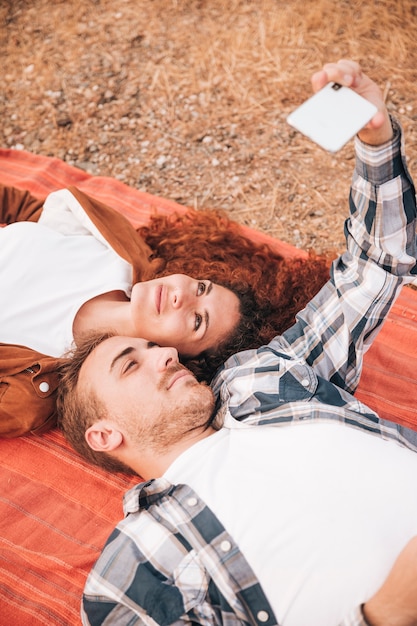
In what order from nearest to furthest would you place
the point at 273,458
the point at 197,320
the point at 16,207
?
1. the point at 273,458
2. the point at 197,320
3. the point at 16,207

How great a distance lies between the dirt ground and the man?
156cm

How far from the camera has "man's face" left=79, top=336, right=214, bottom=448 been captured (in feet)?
6.98

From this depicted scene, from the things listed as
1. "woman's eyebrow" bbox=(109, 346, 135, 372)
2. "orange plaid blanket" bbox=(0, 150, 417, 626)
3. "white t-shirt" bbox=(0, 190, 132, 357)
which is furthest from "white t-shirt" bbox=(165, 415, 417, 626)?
"white t-shirt" bbox=(0, 190, 132, 357)

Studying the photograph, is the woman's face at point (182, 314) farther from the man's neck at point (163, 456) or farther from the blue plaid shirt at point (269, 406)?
the man's neck at point (163, 456)

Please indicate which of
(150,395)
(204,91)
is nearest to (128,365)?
(150,395)

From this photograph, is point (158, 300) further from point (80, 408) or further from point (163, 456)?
point (163, 456)

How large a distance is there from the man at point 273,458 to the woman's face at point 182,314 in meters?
0.24

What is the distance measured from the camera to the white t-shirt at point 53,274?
9.37 ft

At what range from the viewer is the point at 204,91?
470cm

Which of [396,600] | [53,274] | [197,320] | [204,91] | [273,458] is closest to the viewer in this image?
[396,600]

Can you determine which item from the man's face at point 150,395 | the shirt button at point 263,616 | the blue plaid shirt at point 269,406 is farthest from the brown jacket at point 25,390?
the shirt button at point 263,616

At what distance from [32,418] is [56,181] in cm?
196

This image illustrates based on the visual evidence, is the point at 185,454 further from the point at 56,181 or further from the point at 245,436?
the point at 56,181

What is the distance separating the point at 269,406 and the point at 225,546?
563 millimetres
